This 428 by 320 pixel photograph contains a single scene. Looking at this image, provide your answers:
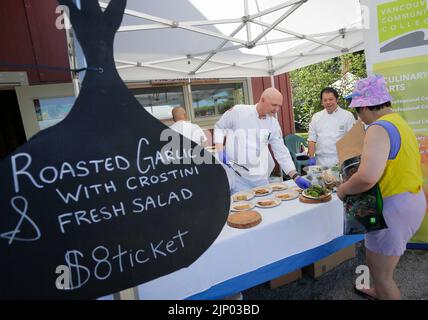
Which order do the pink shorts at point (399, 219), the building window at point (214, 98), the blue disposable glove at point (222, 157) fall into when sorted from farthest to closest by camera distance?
the building window at point (214, 98) → the blue disposable glove at point (222, 157) → the pink shorts at point (399, 219)

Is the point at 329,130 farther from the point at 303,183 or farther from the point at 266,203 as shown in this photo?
the point at 266,203

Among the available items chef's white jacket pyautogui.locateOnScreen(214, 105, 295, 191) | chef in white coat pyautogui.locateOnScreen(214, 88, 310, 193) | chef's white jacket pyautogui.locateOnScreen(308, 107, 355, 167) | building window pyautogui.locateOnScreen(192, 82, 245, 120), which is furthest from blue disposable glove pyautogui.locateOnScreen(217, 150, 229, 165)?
building window pyautogui.locateOnScreen(192, 82, 245, 120)

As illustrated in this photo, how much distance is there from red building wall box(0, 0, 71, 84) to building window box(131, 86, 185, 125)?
1.76 metres

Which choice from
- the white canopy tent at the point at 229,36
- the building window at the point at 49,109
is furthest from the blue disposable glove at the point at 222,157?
the building window at the point at 49,109

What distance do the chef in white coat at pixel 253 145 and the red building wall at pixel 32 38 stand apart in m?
2.14

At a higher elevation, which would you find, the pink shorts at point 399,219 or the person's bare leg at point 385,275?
the pink shorts at point 399,219

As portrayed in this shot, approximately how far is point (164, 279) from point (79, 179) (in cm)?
84

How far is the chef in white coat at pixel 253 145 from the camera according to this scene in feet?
8.86

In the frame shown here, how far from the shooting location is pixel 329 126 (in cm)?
352

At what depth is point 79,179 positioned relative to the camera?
0.77 m

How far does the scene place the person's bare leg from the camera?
5.03 ft

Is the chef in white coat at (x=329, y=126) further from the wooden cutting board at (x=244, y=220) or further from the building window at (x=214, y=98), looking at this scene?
the building window at (x=214, y=98)
